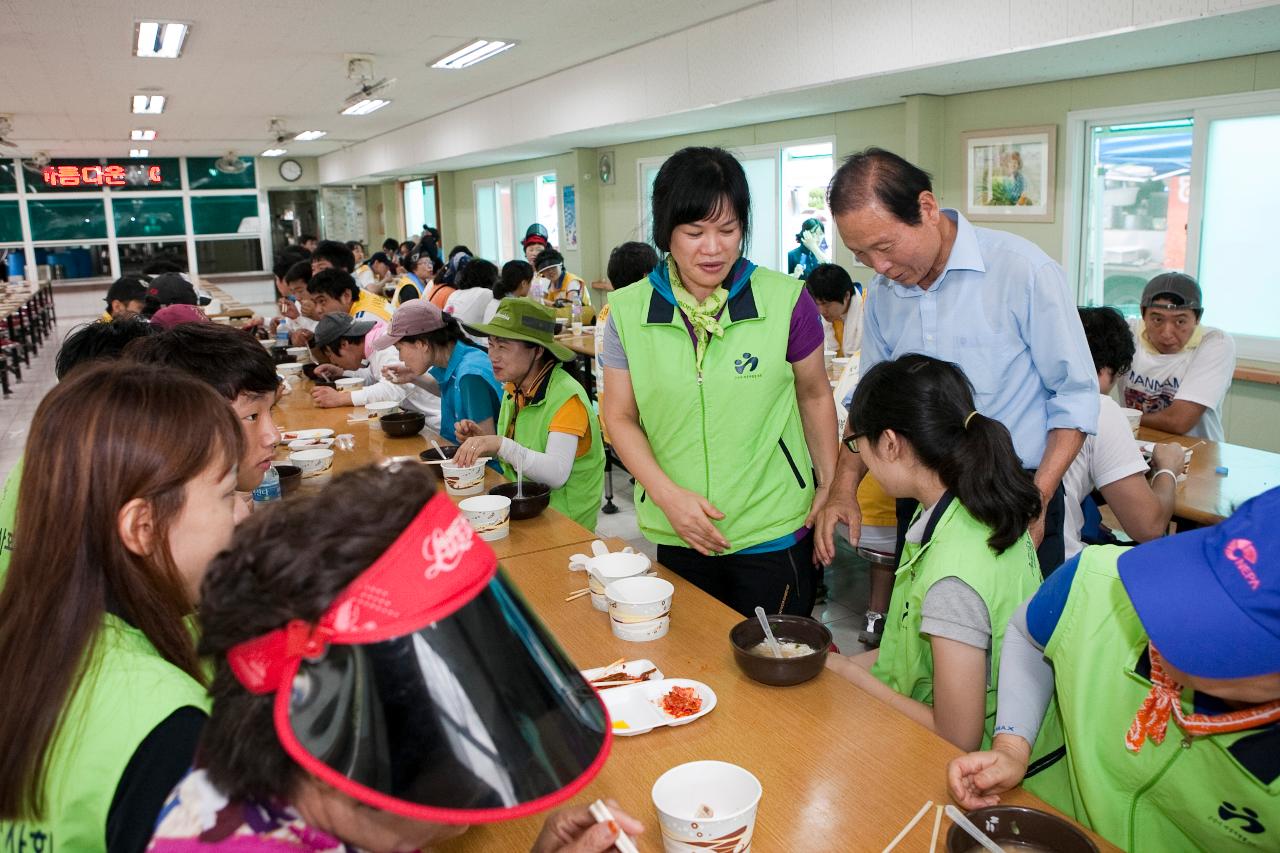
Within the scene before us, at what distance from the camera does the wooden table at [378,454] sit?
225cm

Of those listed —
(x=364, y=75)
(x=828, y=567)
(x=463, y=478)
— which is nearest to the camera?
(x=463, y=478)

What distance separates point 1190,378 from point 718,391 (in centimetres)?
240

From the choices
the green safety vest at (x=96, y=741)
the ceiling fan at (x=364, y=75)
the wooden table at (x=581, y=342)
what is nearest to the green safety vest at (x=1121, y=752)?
the green safety vest at (x=96, y=741)

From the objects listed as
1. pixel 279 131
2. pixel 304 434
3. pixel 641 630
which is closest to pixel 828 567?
pixel 304 434

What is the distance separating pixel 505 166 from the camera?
12.5 metres

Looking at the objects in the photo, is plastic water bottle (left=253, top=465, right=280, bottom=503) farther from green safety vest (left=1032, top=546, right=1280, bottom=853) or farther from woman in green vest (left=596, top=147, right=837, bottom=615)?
green safety vest (left=1032, top=546, right=1280, bottom=853)

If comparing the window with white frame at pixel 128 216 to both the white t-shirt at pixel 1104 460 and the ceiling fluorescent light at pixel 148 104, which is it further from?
the white t-shirt at pixel 1104 460

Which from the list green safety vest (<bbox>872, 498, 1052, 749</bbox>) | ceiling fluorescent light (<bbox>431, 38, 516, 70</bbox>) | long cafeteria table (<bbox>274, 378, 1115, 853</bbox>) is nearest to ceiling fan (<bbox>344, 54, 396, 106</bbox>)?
ceiling fluorescent light (<bbox>431, 38, 516, 70</bbox>)

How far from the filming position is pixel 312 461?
3.02 metres

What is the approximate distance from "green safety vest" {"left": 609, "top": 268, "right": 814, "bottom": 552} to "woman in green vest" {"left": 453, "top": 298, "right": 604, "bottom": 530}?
2.08ft

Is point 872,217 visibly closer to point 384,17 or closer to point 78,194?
point 384,17

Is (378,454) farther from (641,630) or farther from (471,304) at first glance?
(471,304)

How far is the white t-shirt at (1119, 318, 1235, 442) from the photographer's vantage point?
337cm

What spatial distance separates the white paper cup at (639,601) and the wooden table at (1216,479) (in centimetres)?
159
